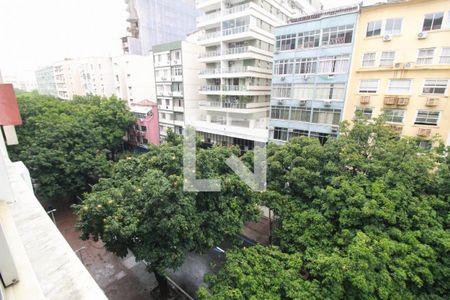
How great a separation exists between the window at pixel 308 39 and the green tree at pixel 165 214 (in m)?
12.9

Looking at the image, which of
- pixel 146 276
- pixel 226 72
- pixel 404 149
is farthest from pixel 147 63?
pixel 404 149

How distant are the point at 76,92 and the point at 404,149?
5377cm

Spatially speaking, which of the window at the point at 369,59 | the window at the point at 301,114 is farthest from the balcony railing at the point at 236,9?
the window at the point at 369,59

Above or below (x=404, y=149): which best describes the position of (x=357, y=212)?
below

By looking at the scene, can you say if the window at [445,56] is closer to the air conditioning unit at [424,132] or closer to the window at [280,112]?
the air conditioning unit at [424,132]

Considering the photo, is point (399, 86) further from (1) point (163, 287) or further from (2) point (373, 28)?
(1) point (163, 287)

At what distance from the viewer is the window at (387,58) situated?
15.0 m

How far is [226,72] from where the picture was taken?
22531 millimetres

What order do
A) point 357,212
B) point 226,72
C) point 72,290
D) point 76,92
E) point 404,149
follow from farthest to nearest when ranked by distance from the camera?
point 76,92
point 226,72
point 404,149
point 357,212
point 72,290

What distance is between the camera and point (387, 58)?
1513cm

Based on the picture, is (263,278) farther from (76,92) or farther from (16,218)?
(76,92)

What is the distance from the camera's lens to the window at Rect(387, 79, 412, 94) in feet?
48.4

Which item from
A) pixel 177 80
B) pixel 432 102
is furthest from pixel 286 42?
pixel 177 80

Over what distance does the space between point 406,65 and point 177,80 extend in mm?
20048
